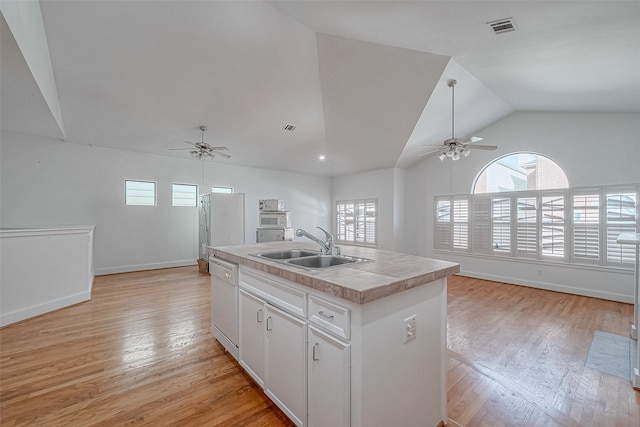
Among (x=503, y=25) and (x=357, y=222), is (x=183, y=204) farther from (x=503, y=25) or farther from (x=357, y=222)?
(x=503, y=25)

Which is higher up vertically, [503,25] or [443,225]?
[503,25]

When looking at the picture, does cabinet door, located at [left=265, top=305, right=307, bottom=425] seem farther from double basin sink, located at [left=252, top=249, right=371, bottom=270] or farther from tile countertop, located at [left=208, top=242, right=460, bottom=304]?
double basin sink, located at [left=252, top=249, right=371, bottom=270]

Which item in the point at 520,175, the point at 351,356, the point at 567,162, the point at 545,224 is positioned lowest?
the point at 351,356

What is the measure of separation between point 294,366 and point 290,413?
12.2 inches

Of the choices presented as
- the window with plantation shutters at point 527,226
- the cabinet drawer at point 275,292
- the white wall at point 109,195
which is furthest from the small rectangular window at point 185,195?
the window with plantation shutters at point 527,226

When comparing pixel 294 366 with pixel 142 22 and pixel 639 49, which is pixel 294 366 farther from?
pixel 639 49

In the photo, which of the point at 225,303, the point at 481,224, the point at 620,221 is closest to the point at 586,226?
the point at 620,221

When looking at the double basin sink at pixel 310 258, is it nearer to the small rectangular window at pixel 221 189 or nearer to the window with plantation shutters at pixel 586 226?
the window with plantation shutters at pixel 586 226

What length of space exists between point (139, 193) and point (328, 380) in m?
6.43

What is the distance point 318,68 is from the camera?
3852 mm

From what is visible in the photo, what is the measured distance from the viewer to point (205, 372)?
2.14 m

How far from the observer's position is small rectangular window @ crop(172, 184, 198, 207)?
6374mm

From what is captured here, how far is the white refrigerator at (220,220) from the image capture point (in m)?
5.80

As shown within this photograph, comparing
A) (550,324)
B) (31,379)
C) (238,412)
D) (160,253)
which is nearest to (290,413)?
(238,412)
